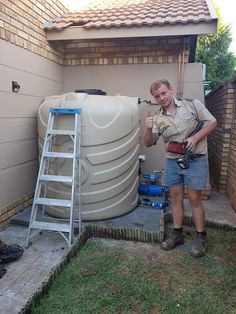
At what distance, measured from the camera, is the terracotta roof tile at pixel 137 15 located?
4.33 meters

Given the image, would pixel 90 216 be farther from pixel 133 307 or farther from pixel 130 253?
pixel 133 307

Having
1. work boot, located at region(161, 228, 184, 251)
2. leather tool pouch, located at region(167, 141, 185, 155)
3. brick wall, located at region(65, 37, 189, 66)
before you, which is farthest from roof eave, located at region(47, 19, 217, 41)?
work boot, located at region(161, 228, 184, 251)

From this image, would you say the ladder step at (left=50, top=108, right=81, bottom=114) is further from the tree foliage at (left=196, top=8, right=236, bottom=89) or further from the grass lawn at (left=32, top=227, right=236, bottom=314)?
the tree foliage at (left=196, top=8, right=236, bottom=89)

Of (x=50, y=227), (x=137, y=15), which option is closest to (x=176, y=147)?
(x=50, y=227)

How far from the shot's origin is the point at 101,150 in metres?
3.50

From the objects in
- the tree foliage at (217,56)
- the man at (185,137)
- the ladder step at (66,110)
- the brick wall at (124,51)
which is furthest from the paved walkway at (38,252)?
the tree foliage at (217,56)

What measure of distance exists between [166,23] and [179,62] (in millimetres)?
748

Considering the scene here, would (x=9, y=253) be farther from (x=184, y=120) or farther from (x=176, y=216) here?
(x=184, y=120)

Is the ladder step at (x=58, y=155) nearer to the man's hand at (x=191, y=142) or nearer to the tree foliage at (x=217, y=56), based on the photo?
the man's hand at (x=191, y=142)

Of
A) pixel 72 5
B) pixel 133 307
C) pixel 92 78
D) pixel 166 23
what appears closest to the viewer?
pixel 133 307

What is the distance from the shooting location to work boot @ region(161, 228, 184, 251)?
3.09 m

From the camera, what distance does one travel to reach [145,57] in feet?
16.3

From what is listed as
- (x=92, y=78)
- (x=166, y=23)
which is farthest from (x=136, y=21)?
(x=92, y=78)

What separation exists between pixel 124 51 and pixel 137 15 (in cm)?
59
